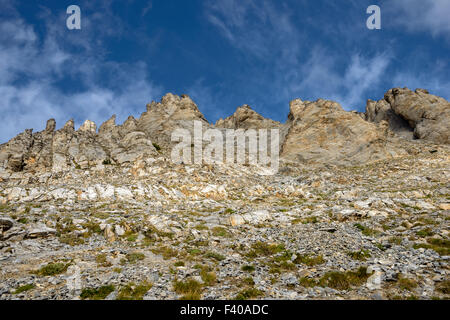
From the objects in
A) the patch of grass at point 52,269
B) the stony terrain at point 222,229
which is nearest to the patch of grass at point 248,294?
the stony terrain at point 222,229

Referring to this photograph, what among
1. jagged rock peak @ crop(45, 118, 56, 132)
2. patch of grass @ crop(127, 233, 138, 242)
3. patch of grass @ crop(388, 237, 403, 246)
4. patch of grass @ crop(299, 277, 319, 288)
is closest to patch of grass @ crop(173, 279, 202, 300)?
patch of grass @ crop(299, 277, 319, 288)

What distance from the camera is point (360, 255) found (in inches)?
540

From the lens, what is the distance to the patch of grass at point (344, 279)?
10555mm

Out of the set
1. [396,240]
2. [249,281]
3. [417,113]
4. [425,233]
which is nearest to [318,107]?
[417,113]

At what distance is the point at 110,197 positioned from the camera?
3066 cm

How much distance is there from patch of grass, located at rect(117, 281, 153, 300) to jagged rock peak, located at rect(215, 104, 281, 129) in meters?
79.7

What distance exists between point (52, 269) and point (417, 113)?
95.5 metres

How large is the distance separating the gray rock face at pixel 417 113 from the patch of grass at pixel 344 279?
243ft

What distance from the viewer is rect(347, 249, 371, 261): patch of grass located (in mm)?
13480

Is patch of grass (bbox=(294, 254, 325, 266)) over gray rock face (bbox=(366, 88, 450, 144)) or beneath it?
beneath

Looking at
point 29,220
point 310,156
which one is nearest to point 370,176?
point 310,156

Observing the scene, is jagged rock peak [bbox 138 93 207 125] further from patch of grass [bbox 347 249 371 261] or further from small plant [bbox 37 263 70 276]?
patch of grass [bbox 347 249 371 261]

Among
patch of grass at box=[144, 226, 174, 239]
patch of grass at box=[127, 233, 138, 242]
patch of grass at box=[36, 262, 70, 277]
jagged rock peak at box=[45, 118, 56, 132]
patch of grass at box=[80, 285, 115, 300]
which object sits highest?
jagged rock peak at box=[45, 118, 56, 132]
